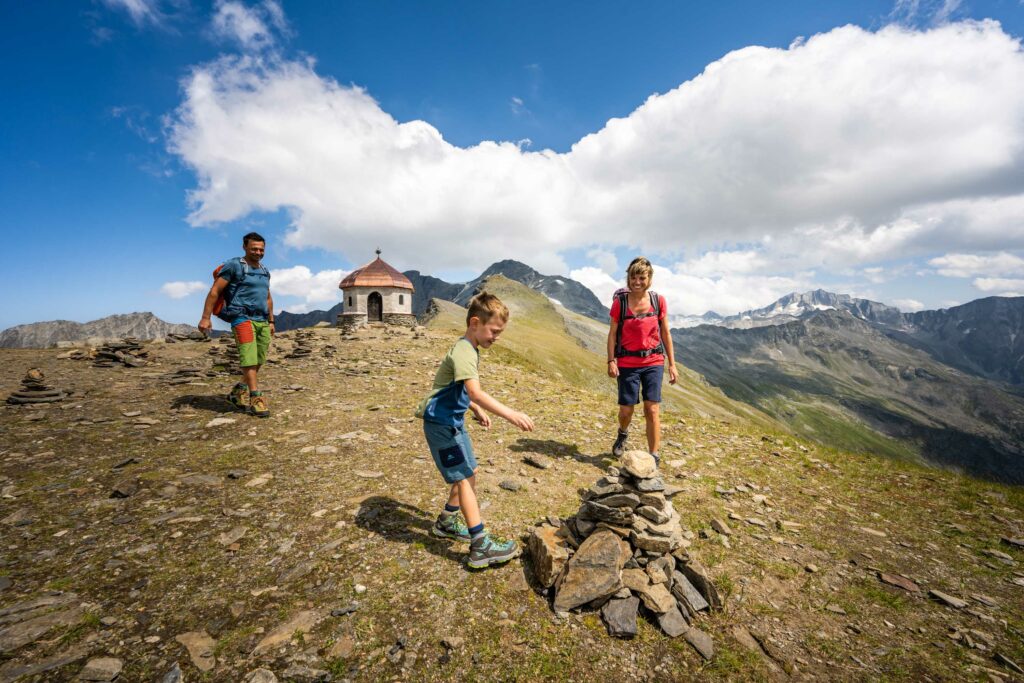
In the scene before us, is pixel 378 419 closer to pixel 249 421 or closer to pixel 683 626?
pixel 249 421

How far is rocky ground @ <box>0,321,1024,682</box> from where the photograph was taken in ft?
12.7

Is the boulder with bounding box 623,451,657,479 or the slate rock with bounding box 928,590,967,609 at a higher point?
the boulder with bounding box 623,451,657,479

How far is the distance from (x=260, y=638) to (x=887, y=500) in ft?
33.7

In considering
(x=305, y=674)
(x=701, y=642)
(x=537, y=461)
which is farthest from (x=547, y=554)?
(x=537, y=461)

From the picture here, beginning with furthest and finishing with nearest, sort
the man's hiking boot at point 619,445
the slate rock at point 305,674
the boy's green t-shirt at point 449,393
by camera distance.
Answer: the man's hiking boot at point 619,445
the boy's green t-shirt at point 449,393
the slate rock at point 305,674

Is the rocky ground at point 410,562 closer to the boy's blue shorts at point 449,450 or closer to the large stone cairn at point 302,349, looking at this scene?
the boy's blue shorts at point 449,450

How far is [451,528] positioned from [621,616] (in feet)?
7.84

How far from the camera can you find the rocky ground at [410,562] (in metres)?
3.88

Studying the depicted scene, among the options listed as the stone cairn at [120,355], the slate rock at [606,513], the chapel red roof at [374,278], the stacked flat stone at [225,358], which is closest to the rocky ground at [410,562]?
the slate rock at [606,513]

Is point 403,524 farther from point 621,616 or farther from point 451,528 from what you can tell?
point 621,616

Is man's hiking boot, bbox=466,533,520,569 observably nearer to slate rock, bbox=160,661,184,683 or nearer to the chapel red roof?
slate rock, bbox=160,661,184,683

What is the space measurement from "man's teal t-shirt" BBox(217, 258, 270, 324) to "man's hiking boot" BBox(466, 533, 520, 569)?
8508 millimetres

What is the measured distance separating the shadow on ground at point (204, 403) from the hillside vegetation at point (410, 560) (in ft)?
2.43

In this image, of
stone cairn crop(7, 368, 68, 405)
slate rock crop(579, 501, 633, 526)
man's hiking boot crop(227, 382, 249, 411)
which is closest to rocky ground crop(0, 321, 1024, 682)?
man's hiking boot crop(227, 382, 249, 411)
